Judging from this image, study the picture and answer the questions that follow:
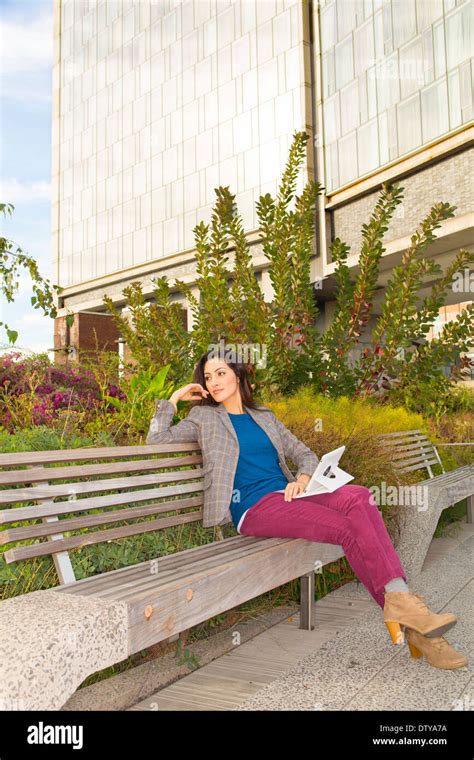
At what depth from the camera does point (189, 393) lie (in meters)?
4.39

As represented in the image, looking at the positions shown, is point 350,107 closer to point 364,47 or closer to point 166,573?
point 364,47

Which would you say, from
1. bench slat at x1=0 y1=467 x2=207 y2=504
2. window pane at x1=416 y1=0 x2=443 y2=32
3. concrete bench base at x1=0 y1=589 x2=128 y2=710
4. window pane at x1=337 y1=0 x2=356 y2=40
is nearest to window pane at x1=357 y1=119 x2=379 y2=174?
window pane at x1=416 y1=0 x2=443 y2=32

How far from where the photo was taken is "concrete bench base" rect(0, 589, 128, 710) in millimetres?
2084

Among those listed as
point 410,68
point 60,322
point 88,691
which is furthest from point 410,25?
point 88,691

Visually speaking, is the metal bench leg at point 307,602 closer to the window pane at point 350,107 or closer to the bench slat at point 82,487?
the bench slat at point 82,487

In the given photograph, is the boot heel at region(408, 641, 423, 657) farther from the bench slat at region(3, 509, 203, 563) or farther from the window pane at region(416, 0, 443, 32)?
the window pane at region(416, 0, 443, 32)

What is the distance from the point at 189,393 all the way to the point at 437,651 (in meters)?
2.05

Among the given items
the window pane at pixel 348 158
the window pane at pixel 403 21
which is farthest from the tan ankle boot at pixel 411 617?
the window pane at pixel 403 21

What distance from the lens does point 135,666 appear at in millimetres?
3537

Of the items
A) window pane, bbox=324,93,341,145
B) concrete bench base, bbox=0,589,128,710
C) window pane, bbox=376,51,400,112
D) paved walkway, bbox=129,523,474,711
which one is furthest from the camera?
window pane, bbox=324,93,341,145

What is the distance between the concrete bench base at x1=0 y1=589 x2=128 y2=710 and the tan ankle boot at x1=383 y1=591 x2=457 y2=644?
1335mm

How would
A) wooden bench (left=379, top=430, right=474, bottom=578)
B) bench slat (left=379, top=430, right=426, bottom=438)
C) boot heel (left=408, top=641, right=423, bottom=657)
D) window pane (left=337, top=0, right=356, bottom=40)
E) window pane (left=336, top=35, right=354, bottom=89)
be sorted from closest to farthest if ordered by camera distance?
1. boot heel (left=408, top=641, right=423, bottom=657)
2. wooden bench (left=379, top=430, right=474, bottom=578)
3. bench slat (left=379, top=430, right=426, bottom=438)
4. window pane (left=337, top=0, right=356, bottom=40)
5. window pane (left=336, top=35, right=354, bottom=89)

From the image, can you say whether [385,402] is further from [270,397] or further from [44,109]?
[44,109]
